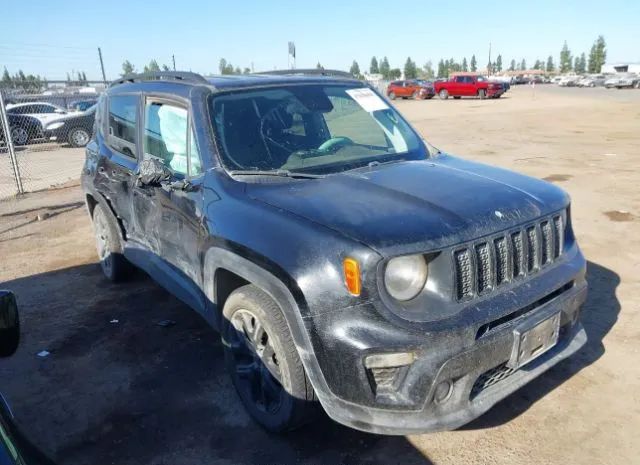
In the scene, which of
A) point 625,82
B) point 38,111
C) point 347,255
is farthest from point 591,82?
point 347,255

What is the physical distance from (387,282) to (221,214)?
111cm

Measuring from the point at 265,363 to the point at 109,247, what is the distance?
297 centimetres

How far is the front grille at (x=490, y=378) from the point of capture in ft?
8.28

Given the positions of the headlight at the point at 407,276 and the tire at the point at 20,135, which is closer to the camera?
the headlight at the point at 407,276

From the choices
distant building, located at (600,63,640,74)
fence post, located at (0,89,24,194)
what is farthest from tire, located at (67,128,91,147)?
distant building, located at (600,63,640,74)

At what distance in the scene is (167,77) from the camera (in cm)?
406

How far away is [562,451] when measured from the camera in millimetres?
2766

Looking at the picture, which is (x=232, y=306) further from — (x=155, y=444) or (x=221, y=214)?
(x=155, y=444)

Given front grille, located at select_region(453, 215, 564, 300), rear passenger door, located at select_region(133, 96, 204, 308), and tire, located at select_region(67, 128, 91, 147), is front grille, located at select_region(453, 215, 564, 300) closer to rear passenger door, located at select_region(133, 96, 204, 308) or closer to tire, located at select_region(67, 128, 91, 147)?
rear passenger door, located at select_region(133, 96, 204, 308)

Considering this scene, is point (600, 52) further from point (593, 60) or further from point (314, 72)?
point (314, 72)

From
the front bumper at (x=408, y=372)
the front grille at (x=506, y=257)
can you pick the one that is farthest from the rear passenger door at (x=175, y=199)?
the front grille at (x=506, y=257)

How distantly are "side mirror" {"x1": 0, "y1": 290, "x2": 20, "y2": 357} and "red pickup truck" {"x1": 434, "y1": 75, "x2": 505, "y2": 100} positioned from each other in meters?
37.0

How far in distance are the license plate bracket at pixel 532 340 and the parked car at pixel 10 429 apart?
2005mm

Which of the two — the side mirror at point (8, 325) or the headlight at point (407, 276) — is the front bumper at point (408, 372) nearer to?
the headlight at point (407, 276)
